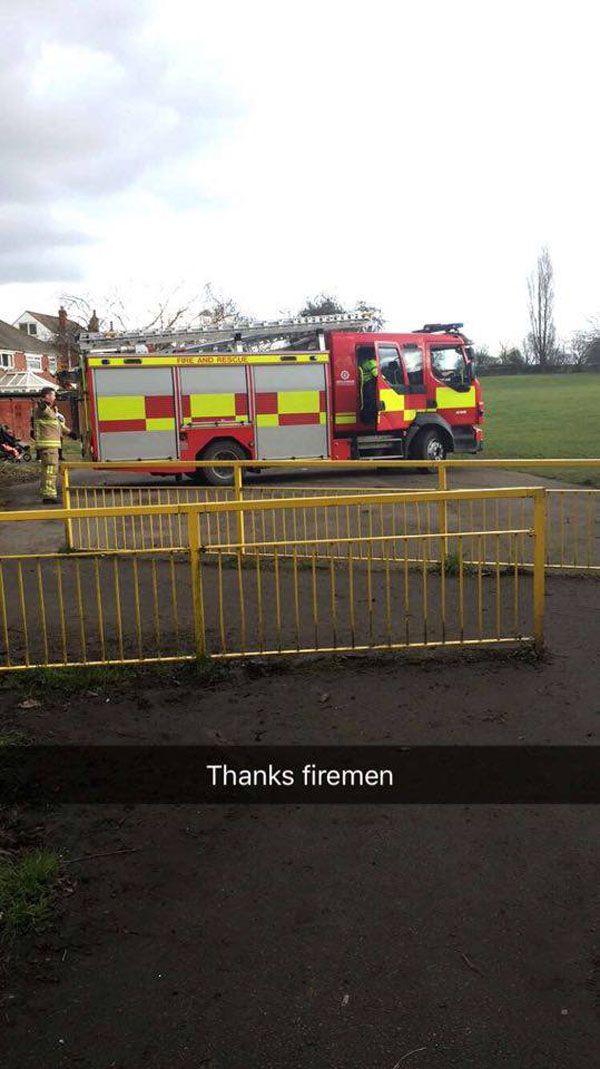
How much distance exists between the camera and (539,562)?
509 cm

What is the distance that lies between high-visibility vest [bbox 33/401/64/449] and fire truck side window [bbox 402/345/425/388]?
6.69 m

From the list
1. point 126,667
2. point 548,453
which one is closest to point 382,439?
point 548,453

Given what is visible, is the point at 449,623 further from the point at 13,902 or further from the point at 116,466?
the point at 116,466

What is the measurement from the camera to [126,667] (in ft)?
16.3

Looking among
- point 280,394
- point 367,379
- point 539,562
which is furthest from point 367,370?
point 539,562

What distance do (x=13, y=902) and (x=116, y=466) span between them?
7071mm

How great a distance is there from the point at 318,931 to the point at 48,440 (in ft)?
35.7

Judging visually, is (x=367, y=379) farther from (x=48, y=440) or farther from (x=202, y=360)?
(x=48, y=440)

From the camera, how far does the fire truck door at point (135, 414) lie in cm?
1417

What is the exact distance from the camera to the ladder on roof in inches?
617

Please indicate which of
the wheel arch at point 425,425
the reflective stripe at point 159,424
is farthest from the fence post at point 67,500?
the wheel arch at point 425,425

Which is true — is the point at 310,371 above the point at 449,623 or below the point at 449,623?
above

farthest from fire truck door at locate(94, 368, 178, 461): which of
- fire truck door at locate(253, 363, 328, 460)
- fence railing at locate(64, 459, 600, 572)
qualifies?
fence railing at locate(64, 459, 600, 572)

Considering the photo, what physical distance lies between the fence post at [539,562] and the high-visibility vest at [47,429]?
914 cm
